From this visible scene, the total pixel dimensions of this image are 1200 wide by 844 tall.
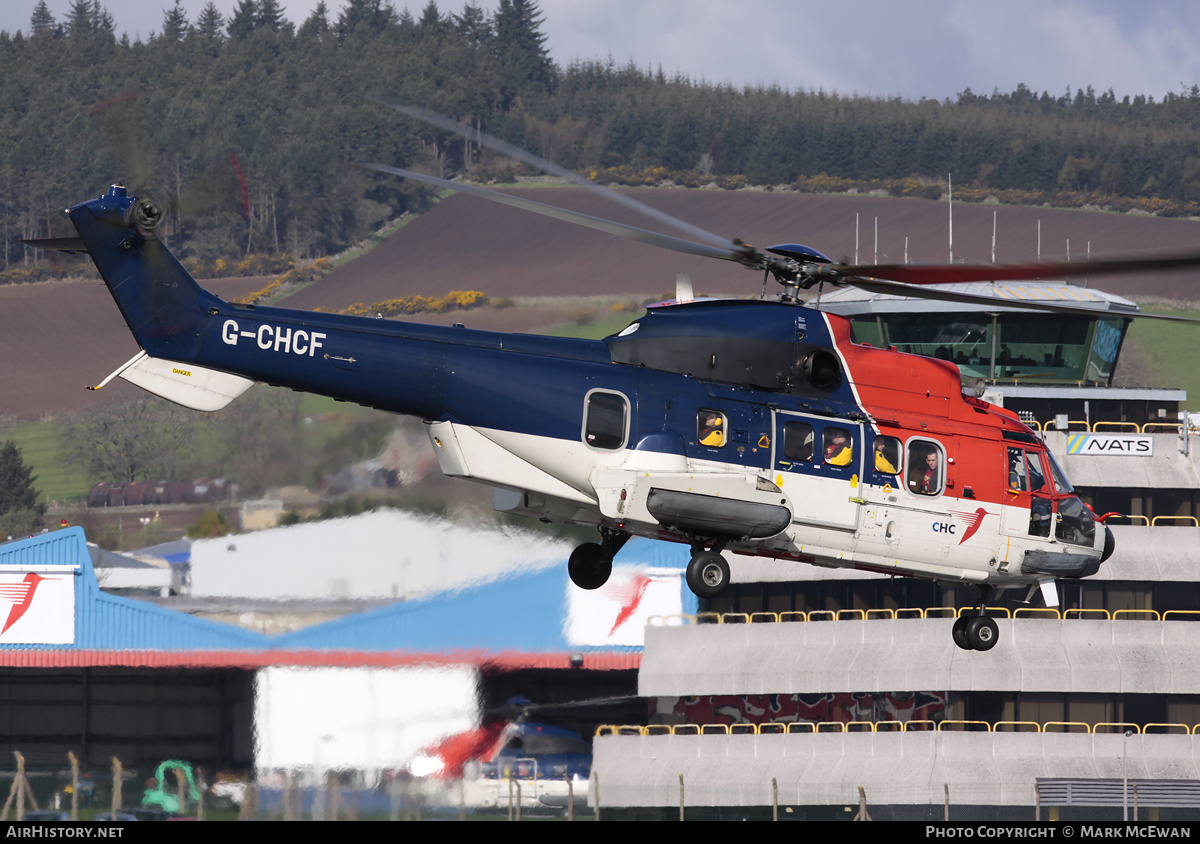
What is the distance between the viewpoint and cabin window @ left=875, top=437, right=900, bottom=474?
83.6 feet

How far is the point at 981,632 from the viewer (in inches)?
1109

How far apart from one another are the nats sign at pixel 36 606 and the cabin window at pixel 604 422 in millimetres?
48556

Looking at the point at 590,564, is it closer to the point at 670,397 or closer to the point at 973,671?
the point at 670,397

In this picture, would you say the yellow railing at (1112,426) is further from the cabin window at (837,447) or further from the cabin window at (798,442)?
the cabin window at (798,442)

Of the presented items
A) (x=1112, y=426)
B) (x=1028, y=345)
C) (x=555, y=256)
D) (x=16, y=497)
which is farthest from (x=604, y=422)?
(x=555, y=256)

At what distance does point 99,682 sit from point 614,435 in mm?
48510

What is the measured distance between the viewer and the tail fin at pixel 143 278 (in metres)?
22.6

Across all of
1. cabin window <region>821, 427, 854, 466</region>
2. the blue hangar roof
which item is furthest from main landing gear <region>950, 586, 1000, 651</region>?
the blue hangar roof

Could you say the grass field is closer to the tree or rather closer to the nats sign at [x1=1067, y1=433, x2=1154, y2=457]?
the nats sign at [x1=1067, y1=433, x2=1154, y2=457]

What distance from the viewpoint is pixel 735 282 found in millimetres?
142250

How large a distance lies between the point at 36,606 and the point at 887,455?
166ft

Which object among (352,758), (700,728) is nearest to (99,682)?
(352,758)

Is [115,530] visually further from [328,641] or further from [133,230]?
[133,230]

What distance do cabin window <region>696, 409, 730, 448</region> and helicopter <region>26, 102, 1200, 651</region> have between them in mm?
33
